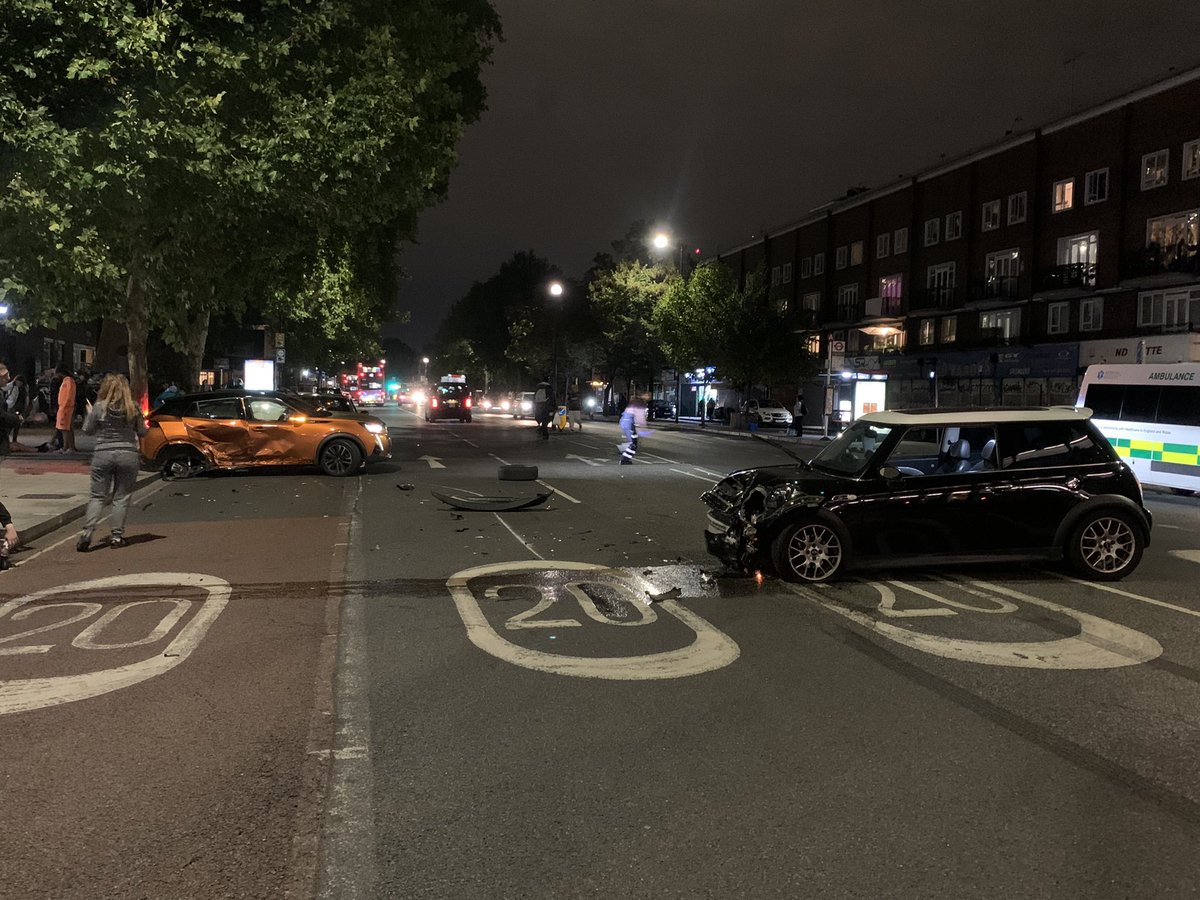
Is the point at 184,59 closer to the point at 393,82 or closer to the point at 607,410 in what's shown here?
the point at 393,82

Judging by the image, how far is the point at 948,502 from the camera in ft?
26.6

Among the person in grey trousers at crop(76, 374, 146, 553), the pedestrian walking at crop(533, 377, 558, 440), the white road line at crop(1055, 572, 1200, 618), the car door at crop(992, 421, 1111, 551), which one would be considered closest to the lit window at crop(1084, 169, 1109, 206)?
the pedestrian walking at crop(533, 377, 558, 440)

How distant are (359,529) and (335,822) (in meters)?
7.99

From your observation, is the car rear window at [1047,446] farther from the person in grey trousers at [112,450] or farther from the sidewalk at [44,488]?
the sidewalk at [44,488]

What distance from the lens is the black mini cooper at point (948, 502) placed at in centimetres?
803

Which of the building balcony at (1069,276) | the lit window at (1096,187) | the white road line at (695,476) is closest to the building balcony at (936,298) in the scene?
the building balcony at (1069,276)

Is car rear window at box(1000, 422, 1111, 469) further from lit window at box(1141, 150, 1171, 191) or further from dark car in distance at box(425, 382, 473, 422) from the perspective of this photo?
dark car in distance at box(425, 382, 473, 422)

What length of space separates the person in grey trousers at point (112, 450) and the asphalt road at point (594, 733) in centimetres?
82

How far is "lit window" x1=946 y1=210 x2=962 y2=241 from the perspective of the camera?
45.8 m

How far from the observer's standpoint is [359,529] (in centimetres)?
1130

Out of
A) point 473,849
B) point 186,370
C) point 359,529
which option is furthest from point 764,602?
point 186,370

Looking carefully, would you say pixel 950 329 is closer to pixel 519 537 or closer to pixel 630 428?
pixel 630 428

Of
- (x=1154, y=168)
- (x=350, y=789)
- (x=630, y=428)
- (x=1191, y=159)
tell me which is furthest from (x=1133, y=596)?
(x=1154, y=168)

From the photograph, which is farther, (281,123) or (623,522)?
(281,123)
